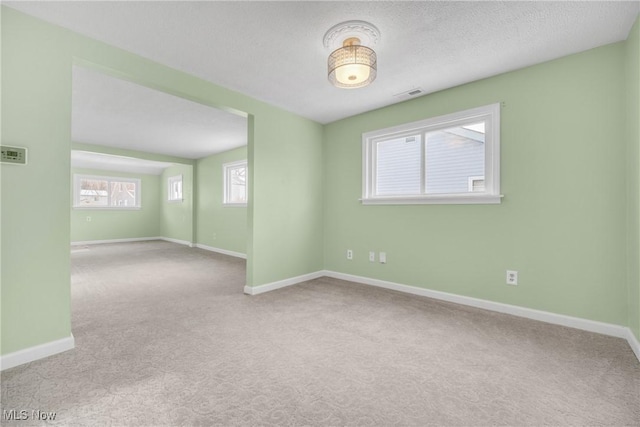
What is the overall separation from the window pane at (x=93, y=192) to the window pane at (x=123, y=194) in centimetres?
20

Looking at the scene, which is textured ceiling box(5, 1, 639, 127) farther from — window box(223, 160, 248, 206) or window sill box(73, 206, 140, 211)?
window sill box(73, 206, 140, 211)

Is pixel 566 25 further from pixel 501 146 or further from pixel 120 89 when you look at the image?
pixel 120 89

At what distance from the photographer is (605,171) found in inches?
89.6

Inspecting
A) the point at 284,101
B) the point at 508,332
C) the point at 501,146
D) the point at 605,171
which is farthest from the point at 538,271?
the point at 284,101

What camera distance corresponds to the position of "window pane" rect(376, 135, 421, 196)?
3.47 meters

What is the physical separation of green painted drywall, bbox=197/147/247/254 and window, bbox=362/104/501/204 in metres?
3.32

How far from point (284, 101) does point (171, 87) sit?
51.5 inches

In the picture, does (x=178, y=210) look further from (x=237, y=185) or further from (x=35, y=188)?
(x=35, y=188)

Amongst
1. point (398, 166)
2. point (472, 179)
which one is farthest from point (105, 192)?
point (472, 179)

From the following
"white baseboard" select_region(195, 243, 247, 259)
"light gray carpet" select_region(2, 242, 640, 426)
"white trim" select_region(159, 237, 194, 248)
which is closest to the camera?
"light gray carpet" select_region(2, 242, 640, 426)

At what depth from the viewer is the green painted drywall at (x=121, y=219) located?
26.5 ft

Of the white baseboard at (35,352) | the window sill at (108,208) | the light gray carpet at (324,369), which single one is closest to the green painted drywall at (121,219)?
the window sill at (108,208)

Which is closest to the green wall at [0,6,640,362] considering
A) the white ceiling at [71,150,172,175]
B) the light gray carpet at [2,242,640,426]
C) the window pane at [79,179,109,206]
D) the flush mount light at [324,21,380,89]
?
the light gray carpet at [2,242,640,426]

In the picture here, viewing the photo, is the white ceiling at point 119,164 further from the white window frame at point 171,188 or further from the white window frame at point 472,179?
the white window frame at point 472,179
